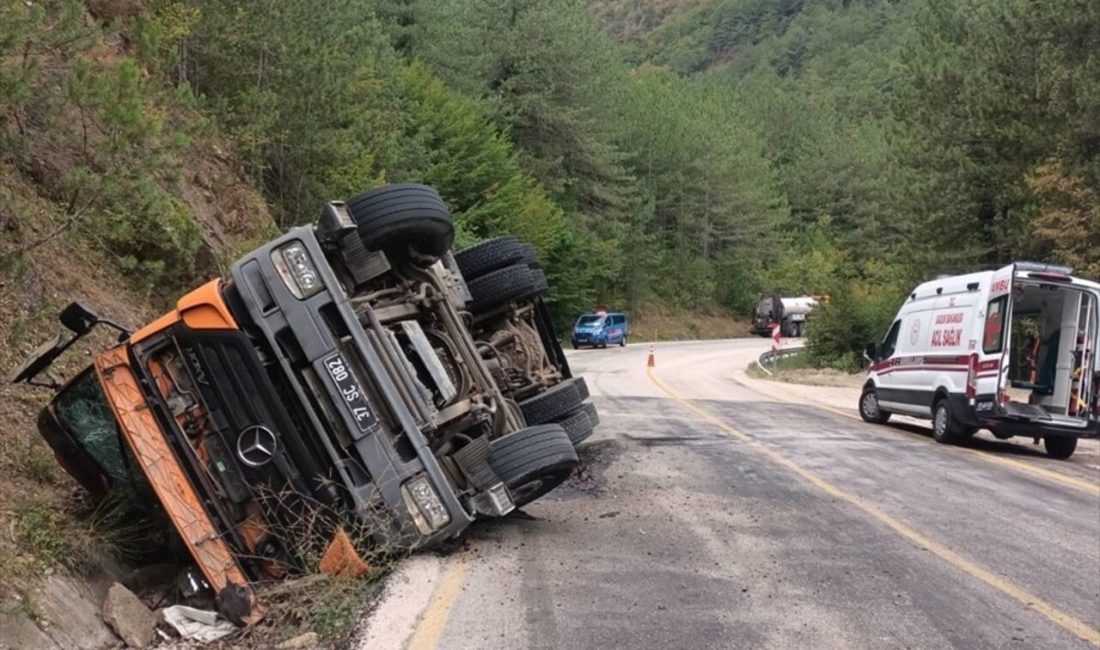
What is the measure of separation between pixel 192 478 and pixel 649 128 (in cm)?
5790

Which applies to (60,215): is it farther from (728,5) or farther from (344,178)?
(728,5)

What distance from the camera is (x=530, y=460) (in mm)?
6383

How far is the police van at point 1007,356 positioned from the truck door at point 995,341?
0.01 meters

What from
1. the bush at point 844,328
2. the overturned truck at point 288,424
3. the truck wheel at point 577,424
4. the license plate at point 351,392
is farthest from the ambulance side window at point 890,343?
the bush at point 844,328

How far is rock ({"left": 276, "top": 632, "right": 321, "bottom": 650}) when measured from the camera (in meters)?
4.84

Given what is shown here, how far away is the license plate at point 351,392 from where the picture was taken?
18.9ft

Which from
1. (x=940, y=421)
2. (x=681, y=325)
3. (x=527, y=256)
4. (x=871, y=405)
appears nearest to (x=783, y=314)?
(x=681, y=325)

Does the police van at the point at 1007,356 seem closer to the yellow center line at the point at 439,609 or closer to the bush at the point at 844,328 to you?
the yellow center line at the point at 439,609

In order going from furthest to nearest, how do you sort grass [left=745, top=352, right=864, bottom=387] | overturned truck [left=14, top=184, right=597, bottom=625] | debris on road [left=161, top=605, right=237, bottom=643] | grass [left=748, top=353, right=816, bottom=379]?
grass [left=748, top=353, right=816, bottom=379] < grass [left=745, top=352, right=864, bottom=387] < overturned truck [left=14, top=184, right=597, bottom=625] < debris on road [left=161, top=605, right=237, bottom=643]

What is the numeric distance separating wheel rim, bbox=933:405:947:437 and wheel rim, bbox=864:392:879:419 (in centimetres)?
240

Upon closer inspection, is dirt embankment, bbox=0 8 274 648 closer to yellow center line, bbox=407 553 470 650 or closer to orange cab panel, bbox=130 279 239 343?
orange cab panel, bbox=130 279 239 343

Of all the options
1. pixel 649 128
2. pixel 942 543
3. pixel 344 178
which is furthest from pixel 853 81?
pixel 942 543

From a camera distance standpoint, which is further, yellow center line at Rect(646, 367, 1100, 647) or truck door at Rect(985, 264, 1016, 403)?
truck door at Rect(985, 264, 1016, 403)

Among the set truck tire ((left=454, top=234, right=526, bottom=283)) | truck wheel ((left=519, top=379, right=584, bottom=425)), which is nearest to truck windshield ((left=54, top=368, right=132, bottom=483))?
truck wheel ((left=519, top=379, right=584, bottom=425))
